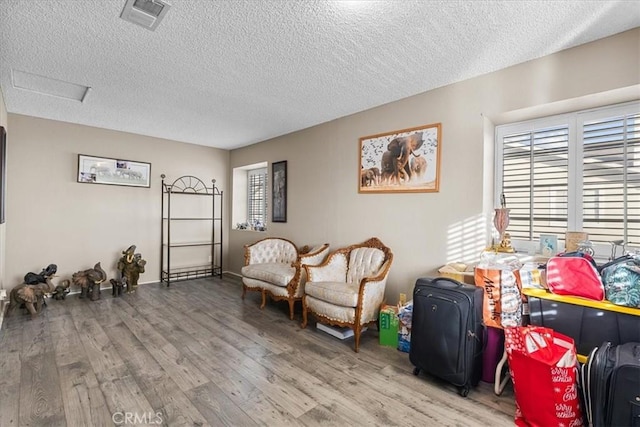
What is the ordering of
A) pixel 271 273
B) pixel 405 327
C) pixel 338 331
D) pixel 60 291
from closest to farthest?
pixel 405 327 → pixel 338 331 → pixel 271 273 → pixel 60 291

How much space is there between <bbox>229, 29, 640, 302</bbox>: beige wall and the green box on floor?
44cm

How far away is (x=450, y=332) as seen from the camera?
2.09m

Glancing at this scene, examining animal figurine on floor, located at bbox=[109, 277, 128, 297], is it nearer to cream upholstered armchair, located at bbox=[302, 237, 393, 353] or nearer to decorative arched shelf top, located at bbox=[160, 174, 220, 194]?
decorative arched shelf top, located at bbox=[160, 174, 220, 194]

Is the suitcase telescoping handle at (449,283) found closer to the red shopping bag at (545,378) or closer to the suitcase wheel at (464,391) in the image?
the red shopping bag at (545,378)

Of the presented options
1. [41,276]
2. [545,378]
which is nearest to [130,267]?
[41,276]

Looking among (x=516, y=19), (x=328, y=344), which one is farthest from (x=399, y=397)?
(x=516, y=19)

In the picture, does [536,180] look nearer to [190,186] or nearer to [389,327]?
[389,327]

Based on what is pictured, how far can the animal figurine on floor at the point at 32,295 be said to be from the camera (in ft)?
11.2

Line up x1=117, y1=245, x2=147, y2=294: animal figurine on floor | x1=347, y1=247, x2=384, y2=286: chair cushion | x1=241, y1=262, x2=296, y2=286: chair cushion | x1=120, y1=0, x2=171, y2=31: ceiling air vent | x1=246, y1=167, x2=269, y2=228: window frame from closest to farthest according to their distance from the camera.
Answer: x1=120, y1=0, x2=171, y2=31: ceiling air vent, x1=347, y1=247, x2=384, y2=286: chair cushion, x1=241, y1=262, x2=296, y2=286: chair cushion, x1=117, y1=245, x2=147, y2=294: animal figurine on floor, x1=246, y1=167, x2=269, y2=228: window frame

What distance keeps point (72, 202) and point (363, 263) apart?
164 inches

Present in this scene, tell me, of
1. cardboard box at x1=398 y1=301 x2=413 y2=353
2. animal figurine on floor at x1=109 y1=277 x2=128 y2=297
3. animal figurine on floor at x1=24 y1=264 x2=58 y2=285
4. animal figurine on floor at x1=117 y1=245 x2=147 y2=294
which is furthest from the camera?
animal figurine on floor at x1=117 y1=245 x2=147 y2=294

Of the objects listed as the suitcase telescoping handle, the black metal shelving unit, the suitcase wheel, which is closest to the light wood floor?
the suitcase wheel

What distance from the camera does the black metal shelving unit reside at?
17.0ft

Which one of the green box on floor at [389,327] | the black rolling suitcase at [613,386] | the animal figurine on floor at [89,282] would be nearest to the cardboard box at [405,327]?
the green box on floor at [389,327]
